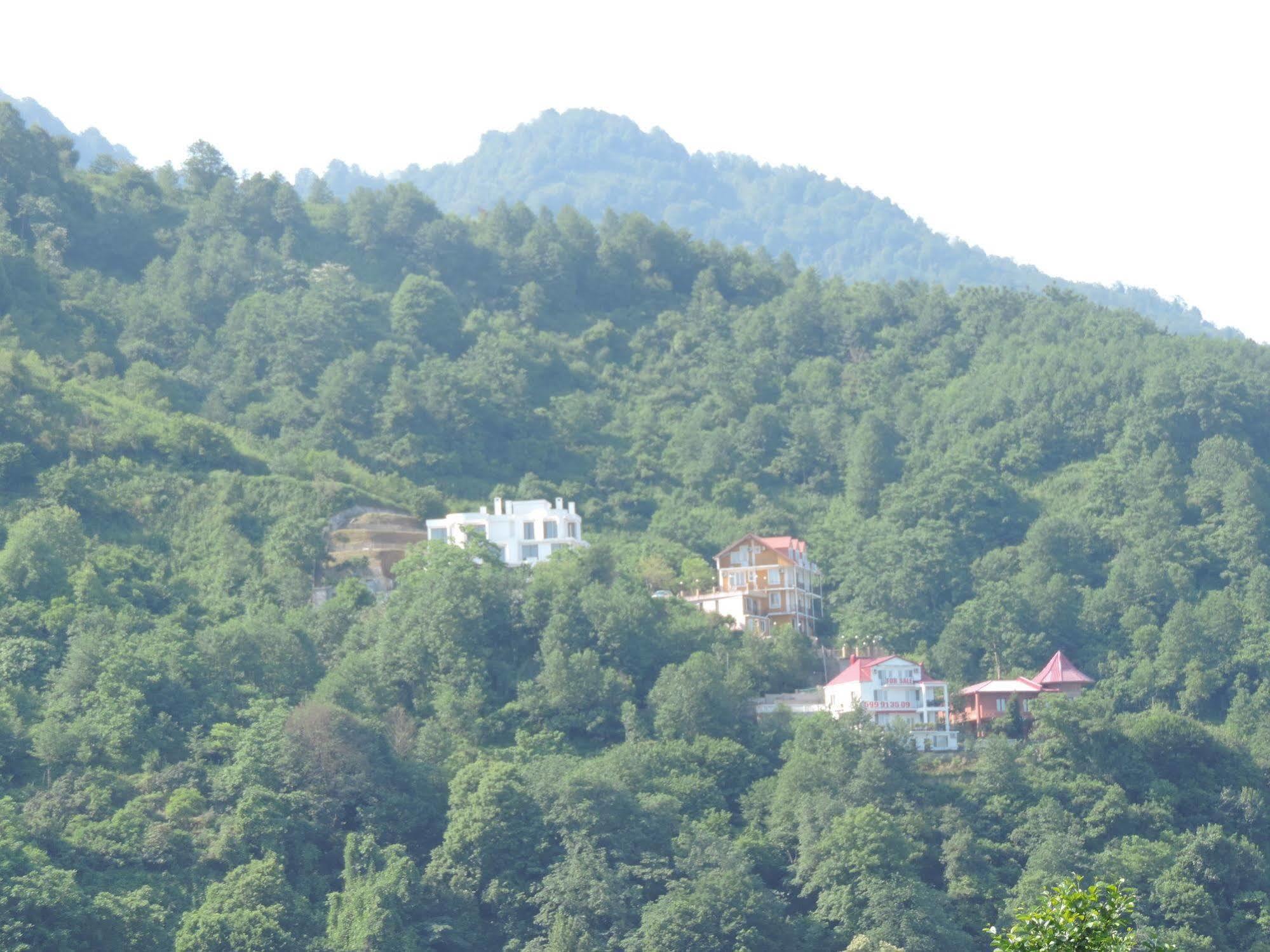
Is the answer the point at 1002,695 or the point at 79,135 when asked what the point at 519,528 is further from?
the point at 79,135

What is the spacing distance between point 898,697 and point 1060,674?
520 centimetres

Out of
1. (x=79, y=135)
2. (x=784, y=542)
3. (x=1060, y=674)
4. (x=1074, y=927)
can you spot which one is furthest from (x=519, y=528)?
(x=79, y=135)

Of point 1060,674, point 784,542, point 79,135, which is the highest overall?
point 79,135

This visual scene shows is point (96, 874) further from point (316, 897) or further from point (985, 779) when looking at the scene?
point (985, 779)

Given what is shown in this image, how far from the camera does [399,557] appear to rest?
63.1 meters

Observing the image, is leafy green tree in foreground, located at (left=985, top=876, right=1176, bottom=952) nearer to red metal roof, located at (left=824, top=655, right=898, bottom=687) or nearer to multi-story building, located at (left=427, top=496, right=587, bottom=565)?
red metal roof, located at (left=824, top=655, right=898, bottom=687)

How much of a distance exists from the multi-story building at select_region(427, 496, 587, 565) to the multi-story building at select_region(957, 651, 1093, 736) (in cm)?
1324

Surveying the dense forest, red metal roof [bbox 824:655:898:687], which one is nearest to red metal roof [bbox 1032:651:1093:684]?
the dense forest

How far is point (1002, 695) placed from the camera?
188 feet

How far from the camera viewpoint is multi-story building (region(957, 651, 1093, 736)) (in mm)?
57031

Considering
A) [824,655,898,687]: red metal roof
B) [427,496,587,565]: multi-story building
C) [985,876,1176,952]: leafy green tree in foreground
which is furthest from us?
[427,496,587,565]: multi-story building

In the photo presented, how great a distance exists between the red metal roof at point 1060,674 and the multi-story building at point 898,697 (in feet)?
11.1

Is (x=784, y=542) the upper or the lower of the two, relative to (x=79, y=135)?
lower

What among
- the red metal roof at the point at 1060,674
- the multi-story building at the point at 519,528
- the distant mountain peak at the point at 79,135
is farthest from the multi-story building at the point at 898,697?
the distant mountain peak at the point at 79,135
